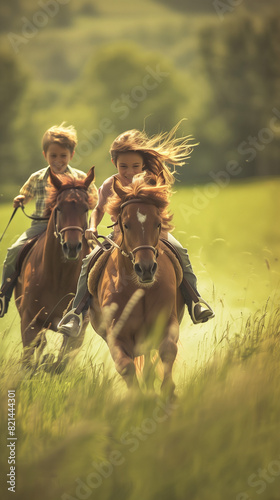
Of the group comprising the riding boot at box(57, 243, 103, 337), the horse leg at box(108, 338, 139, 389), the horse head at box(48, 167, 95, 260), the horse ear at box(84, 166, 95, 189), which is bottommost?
the horse leg at box(108, 338, 139, 389)

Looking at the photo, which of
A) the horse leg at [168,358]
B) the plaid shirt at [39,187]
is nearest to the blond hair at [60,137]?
the plaid shirt at [39,187]

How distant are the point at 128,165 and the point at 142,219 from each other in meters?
0.90

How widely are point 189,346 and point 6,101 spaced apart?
124 inches

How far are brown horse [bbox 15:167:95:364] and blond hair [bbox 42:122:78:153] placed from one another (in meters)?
0.47

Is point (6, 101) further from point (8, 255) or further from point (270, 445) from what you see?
point (270, 445)

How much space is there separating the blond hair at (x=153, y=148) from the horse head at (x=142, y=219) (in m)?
0.40

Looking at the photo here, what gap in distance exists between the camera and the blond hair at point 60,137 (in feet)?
26.1

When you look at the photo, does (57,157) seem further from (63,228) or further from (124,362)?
(124,362)

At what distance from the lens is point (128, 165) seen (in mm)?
6797

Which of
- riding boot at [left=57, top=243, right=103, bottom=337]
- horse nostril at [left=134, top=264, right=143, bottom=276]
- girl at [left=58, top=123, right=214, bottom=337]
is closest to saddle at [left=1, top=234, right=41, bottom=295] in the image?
riding boot at [left=57, top=243, right=103, bottom=337]

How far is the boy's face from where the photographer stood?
8063mm

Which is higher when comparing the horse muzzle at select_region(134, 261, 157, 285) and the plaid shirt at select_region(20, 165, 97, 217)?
the plaid shirt at select_region(20, 165, 97, 217)

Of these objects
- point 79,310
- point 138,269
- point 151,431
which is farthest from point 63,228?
point 151,431

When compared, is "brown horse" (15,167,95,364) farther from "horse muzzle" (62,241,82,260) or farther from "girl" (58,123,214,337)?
"girl" (58,123,214,337)
